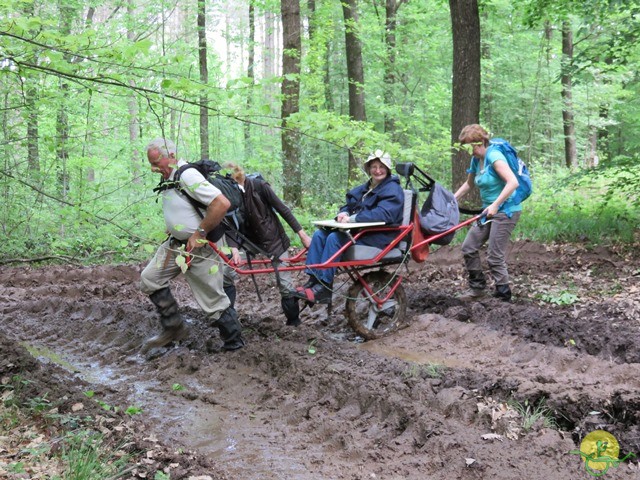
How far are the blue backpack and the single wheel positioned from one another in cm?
185

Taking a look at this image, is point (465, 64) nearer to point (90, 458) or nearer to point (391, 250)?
point (391, 250)

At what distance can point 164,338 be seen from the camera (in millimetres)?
6992

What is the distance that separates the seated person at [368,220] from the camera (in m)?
6.79

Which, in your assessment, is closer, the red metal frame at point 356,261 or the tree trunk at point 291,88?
the red metal frame at point 356,261

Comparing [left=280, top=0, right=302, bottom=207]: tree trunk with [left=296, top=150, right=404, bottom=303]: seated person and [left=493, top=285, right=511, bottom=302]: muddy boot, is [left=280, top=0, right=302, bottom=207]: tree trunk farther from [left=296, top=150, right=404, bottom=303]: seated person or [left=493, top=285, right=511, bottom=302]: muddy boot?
[left=493, top=285, right=511, bottom=302]: muddy boot

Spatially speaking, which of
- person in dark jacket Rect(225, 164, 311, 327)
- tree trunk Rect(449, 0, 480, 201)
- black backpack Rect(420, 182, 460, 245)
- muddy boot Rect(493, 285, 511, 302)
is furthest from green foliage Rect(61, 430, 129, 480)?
tree trunk Rect(449, 0, 480, 201)

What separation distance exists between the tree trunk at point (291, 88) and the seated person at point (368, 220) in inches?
245

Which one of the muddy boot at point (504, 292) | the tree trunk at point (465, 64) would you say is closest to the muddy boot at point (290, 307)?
the muddy boot at point (504, 292)

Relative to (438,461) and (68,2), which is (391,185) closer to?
(438,461)

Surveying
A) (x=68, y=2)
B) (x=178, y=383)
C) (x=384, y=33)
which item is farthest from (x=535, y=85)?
(x=178, y=383)

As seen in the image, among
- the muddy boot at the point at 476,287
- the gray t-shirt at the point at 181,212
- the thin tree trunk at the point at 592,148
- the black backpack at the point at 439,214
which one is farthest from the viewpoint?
the thin tree trunk at the point at 592,148

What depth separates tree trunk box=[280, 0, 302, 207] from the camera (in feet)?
45.0

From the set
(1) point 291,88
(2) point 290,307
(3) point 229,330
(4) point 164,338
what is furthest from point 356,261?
(1) point 291,88

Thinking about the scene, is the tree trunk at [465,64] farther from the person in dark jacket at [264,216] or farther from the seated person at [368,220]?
the person in dark jacket at [264,216]
